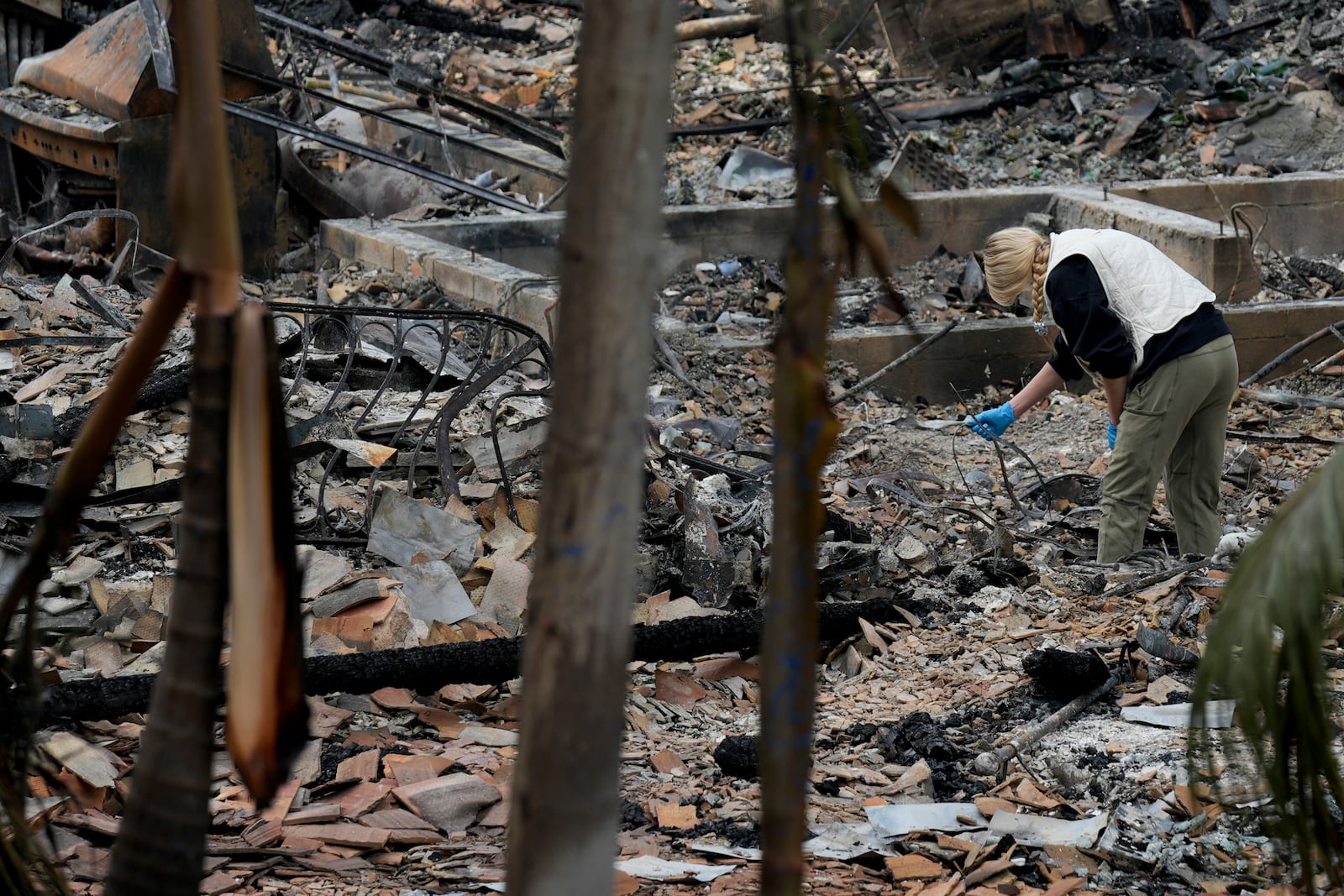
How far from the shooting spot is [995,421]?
19.0 feet

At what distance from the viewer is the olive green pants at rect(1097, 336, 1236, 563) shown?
17.7 ft

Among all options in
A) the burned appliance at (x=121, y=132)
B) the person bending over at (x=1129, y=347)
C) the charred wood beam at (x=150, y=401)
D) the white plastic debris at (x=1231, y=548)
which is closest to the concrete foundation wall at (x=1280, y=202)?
the person bending over at (x=1129, y=347)

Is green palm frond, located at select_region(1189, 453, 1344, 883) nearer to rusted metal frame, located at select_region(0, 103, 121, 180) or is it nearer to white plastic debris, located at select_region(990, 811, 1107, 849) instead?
white plastic debris, located at select_region(990, 811, 1107, 849)

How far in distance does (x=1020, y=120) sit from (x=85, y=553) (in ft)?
43.3

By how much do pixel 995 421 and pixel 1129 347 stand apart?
72 cm

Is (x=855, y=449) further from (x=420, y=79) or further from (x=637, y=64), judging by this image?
(x=637, y=64)

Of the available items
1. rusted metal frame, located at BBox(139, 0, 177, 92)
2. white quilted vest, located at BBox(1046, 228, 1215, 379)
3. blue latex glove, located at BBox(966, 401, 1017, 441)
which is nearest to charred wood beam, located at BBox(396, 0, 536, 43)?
rusted metal frame, located at BBox(139, 0, 177, 92)

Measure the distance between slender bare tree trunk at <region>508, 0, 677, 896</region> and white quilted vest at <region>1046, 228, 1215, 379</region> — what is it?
4.45 meters

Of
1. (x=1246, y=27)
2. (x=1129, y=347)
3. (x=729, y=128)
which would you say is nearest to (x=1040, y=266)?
(x=1129, y=347)

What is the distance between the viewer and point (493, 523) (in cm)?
555

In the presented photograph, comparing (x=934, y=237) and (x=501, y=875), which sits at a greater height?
(x=934, y=237)

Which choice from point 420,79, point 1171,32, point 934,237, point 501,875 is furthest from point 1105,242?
point 1171,32

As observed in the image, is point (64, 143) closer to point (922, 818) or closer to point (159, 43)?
point (159, 43)

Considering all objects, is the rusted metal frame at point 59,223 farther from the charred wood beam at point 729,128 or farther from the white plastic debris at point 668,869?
the charred wood beam at point 729,128
